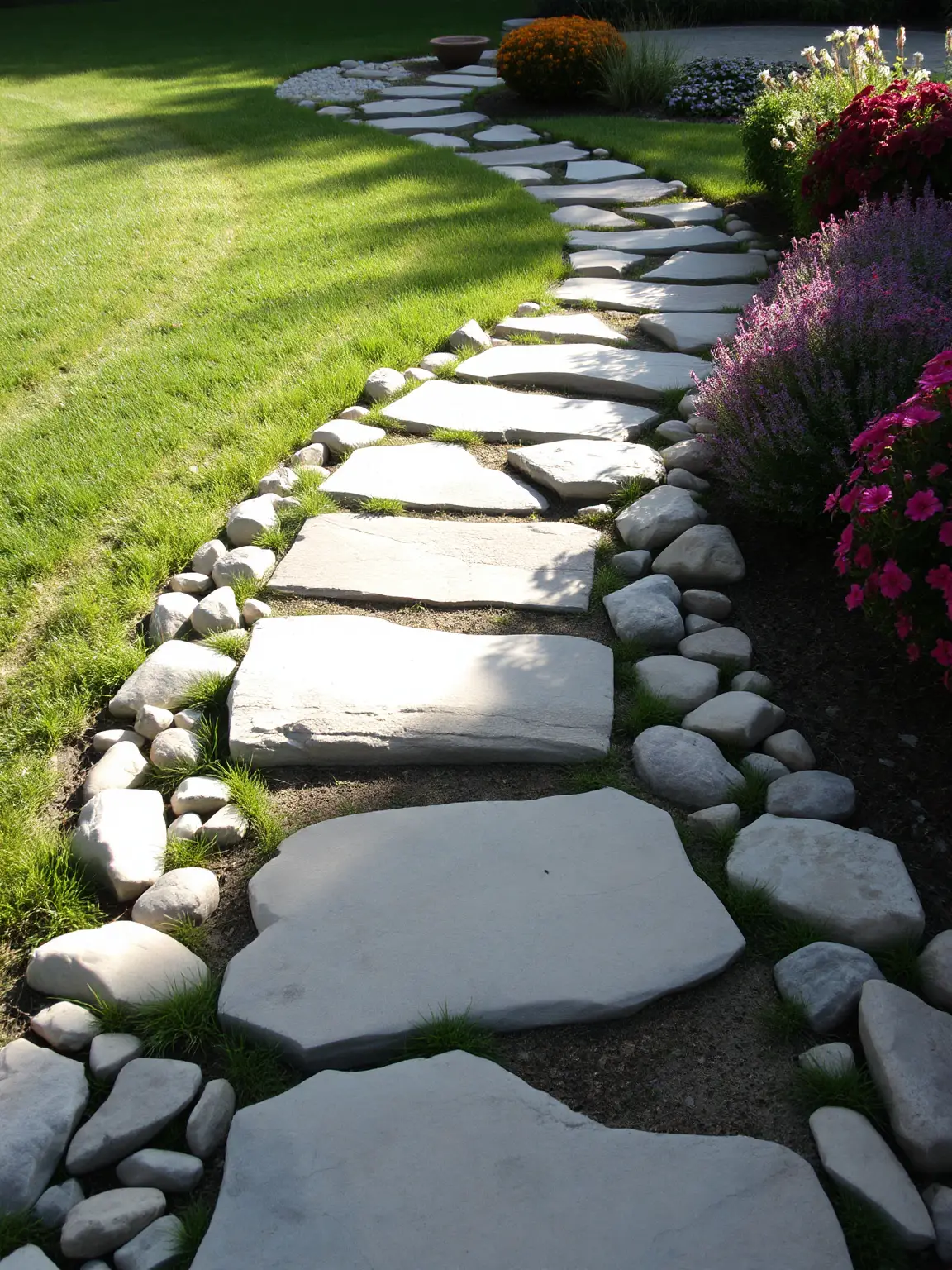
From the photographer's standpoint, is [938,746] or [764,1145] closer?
[764,1145]

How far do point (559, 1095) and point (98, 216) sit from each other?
18.3ft

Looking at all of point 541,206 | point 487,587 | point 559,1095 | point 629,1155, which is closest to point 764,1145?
point 629,1155

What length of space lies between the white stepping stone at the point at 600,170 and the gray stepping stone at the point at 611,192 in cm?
11

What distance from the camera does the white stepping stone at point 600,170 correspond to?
6066 mm

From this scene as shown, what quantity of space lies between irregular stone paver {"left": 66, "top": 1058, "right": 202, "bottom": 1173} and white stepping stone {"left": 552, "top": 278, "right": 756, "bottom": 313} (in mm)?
3473

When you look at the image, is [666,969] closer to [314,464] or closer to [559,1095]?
[559,1095]

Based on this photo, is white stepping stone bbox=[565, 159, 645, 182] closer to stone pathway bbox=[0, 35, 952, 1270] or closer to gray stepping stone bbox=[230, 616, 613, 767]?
stone pathway bbox=[0, 35, 952, 1270]

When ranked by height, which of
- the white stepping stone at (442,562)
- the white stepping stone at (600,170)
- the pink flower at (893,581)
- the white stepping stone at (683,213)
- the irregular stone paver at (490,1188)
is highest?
the white stepping stone at (600,170)

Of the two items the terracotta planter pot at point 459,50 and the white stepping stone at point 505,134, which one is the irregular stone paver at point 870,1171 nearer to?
the white stepping stone at point 505,134

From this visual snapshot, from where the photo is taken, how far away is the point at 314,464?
10.1 feet

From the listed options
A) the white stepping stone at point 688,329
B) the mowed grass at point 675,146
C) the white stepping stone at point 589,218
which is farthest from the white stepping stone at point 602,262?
the mowed grass at point 675,146

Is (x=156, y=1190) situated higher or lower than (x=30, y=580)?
lower

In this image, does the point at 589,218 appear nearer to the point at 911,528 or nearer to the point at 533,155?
the point at 533,155

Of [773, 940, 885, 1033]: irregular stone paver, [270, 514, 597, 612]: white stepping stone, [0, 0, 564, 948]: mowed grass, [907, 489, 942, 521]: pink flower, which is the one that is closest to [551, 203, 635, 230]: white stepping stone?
[0, 0, 564, 948]: mowed grass
